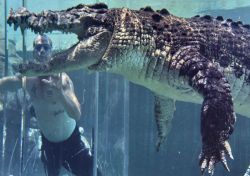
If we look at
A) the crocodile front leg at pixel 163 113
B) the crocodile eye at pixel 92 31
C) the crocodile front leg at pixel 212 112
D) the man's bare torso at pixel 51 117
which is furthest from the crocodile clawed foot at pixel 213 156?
the man's bare torso at pixel 51 117

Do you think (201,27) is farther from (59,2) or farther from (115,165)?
(59,2)

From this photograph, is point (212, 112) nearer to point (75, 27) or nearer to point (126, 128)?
point (75, 27)

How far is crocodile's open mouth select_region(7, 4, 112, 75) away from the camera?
4234 millimetres

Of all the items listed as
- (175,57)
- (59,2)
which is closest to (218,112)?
(175,57)

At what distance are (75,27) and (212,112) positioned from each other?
1676 mm

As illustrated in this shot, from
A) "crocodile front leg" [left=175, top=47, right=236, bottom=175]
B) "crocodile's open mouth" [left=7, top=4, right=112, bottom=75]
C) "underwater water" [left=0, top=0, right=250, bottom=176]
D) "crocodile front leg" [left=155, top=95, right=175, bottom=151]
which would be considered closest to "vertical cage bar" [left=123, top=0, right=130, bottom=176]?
"underwater water" [left=0, top=0, right=250, bottom=176]

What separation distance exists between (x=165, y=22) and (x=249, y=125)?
8.77 metres

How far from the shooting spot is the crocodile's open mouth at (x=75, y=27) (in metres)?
4.23

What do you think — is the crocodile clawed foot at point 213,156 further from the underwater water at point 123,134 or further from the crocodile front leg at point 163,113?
the underwater water at point 123,134

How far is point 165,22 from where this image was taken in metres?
4.86

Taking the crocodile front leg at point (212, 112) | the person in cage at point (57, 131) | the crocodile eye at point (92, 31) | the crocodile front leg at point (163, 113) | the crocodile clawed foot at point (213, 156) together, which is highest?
the crocodile eye at point (92, 31)

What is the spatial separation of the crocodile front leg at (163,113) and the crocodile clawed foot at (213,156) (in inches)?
80.8

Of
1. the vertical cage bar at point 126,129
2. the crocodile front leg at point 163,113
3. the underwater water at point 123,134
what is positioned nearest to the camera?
the crocodile front leg at point 163,113

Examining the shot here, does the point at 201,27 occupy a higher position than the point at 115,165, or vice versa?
the point at 201,27
